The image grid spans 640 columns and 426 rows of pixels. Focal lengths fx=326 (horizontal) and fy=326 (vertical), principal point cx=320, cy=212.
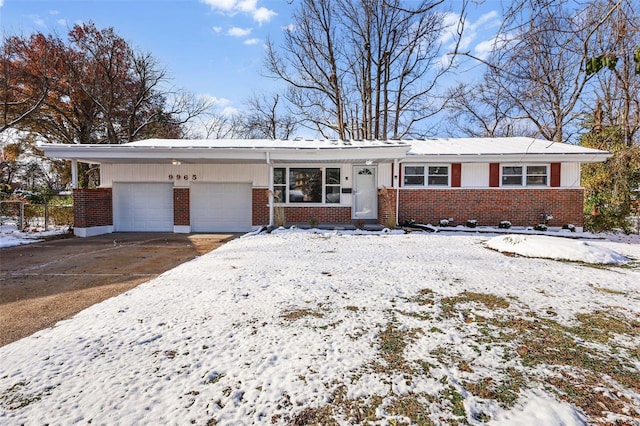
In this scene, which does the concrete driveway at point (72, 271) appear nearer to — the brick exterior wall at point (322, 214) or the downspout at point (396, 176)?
the brick exterior wall at point (322, 214)

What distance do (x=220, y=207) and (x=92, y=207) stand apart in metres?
4.42

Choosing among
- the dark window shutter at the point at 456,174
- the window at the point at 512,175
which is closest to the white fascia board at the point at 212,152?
the dark window shutter at the point at 456,174

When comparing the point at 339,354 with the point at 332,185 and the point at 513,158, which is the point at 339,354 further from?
the point at 513,158

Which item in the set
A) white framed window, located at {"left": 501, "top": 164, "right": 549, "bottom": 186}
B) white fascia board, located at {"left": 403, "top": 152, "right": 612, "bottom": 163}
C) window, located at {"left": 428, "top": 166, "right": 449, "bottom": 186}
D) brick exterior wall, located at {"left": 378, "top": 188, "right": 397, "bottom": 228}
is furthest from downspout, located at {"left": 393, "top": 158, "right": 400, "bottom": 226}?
white framed window, located at {"left": 501, "top": 164, "right": 549, "bottom": 186}

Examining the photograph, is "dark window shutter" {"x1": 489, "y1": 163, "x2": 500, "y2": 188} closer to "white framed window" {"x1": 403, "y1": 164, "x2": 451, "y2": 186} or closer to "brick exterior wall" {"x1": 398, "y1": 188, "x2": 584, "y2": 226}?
"brick exterior wall" {"x1": 398, "y1": 188, "x2": 584, "y2": 226}

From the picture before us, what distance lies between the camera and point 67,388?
2.34 m

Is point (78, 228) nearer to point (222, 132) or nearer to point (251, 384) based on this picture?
point (251, 384)

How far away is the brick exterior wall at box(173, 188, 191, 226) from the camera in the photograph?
1277cm

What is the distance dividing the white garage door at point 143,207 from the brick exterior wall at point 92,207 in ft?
1.12

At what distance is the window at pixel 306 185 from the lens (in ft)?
41.9

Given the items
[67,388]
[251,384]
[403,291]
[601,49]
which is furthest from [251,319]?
[601,49]

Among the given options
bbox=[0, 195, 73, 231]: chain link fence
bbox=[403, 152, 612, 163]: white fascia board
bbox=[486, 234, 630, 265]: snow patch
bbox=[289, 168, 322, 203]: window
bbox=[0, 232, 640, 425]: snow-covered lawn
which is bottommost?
bbox=[0, 232, 640, 425]: snow-covered lawn

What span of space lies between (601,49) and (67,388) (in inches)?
272

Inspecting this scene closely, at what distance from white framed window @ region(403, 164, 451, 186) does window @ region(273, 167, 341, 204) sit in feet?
8.92
